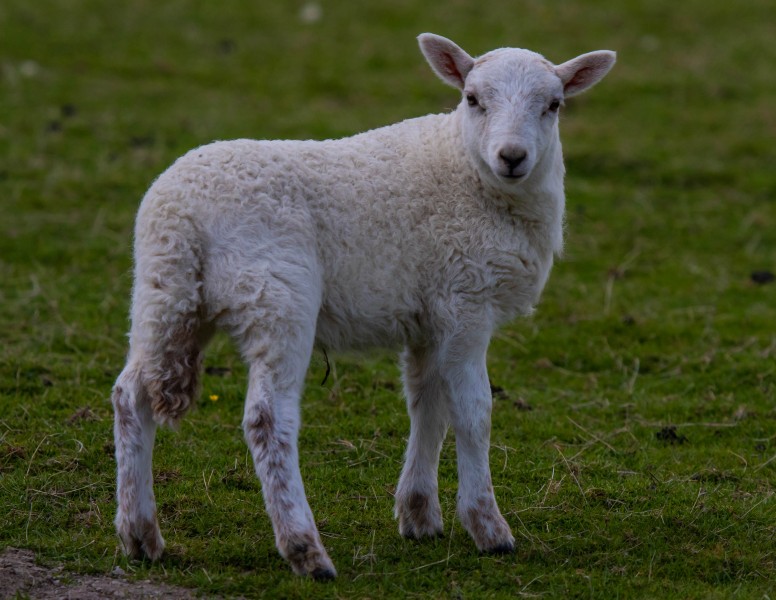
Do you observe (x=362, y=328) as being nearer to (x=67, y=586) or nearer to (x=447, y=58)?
(x=447, y=58)

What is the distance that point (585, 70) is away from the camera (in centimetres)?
654

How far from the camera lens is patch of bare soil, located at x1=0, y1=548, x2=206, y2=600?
5.44 meters

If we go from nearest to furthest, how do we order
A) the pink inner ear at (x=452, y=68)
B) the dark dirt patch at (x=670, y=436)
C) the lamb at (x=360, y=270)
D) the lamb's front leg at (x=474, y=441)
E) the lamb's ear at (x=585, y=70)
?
the lamb at (x=360, y=270) < the lamb's front leg at (x=474, y=441) < the lamb's ear at (x=585, y=70) < the pink inner ear at (x=452, y=68) < the dark dirt patch at (x=670, y=436)

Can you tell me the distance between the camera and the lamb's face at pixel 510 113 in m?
6.01

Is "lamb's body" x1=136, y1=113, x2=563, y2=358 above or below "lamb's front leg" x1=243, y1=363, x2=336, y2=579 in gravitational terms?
above

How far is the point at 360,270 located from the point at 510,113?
1.10 metres

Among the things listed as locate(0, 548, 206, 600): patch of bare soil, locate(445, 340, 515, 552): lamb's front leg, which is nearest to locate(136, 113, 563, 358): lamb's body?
locate(445, 340, 515, 552): lamb's front leg

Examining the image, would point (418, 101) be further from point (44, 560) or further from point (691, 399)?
point (44, 560)

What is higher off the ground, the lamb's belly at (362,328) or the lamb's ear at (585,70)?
the lamb's ear at (585,70)

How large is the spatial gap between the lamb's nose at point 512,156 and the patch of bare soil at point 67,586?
8.35 ft

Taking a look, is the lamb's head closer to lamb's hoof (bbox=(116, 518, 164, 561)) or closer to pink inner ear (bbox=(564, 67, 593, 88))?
pink inner ear (bbox=(564, 67, 593, 88))

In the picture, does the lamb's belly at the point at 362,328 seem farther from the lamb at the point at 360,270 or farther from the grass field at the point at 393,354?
the grass field at the point at 393,354

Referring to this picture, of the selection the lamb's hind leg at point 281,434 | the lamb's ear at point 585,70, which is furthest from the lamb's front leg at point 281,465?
the lamb's ear at point 585,70

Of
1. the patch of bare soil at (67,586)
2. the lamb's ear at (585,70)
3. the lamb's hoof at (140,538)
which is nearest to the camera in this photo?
the patch of bare soil at (67,586)
